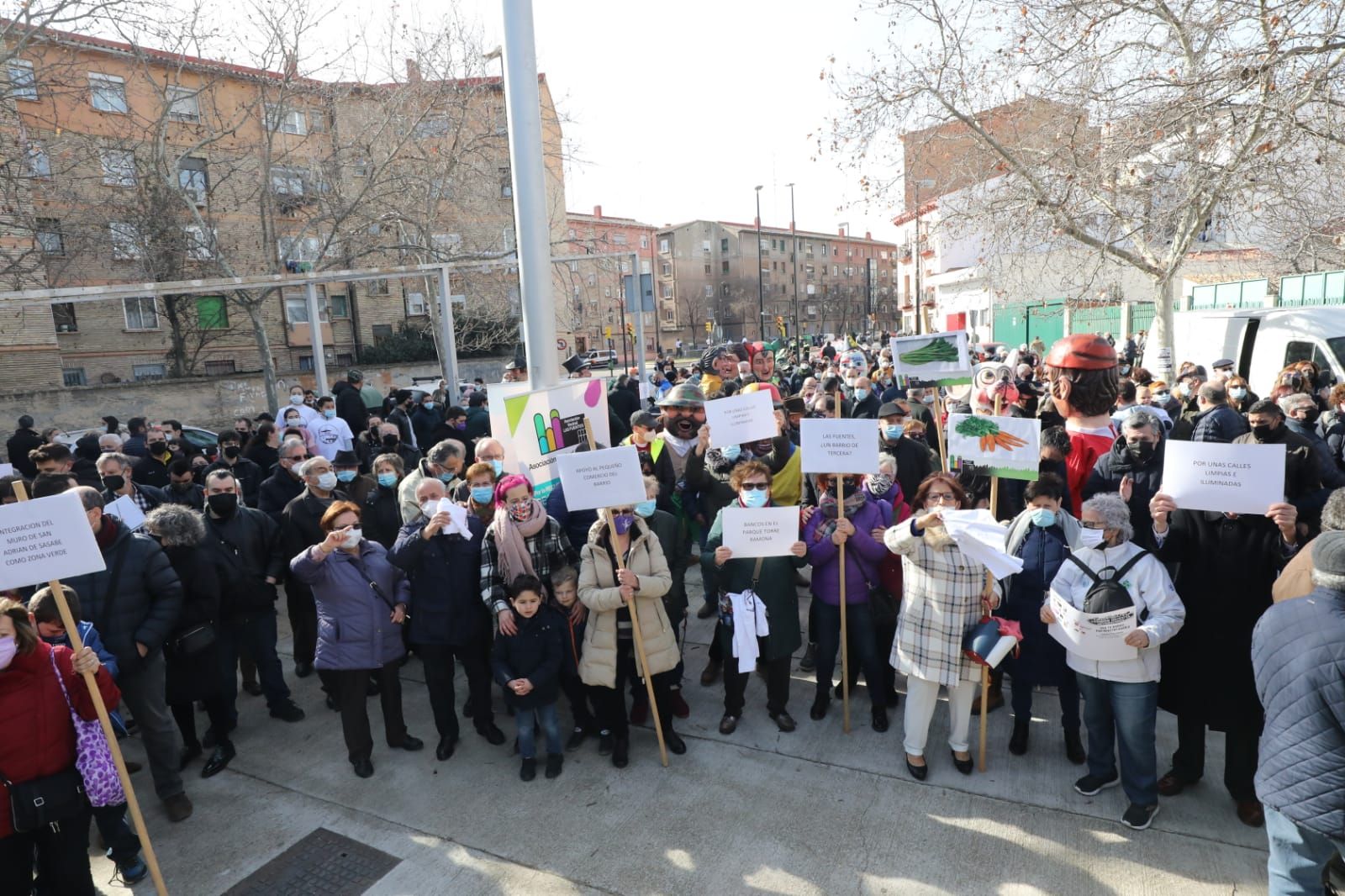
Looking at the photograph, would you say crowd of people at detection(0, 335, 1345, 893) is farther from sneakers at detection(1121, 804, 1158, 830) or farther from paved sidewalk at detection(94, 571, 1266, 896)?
paved sidewalk at detection(94, 571, 1266, 896)

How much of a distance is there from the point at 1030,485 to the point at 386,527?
15.2ft

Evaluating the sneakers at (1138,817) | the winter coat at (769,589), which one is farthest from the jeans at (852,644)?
the sneakers at (1138,817)

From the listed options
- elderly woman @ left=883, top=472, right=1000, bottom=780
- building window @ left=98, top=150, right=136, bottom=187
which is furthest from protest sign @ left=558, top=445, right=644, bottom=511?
building window @ left=98, top=150, right=136, bottom=187

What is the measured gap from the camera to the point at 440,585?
15.8ft

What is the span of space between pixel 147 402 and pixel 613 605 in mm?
21781

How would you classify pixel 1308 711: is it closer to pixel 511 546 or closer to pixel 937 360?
pixel 511 546

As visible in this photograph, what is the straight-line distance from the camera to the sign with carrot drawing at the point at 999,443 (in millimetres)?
4543

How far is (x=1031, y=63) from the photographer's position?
442 inches

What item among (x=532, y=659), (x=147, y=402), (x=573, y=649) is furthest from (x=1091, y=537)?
(x=147, y=402)

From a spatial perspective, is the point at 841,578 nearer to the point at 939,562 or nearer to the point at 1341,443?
the point at 939,562

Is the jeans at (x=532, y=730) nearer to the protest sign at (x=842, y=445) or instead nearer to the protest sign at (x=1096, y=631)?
the protest sign at (x=842, y=445)

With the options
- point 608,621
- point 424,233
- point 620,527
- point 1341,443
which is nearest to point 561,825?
point 608,621

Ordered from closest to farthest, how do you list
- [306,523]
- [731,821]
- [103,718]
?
1. [103,718]
2. [731,821]
3. [306,523]

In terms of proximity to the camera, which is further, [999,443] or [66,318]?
[66,318]
